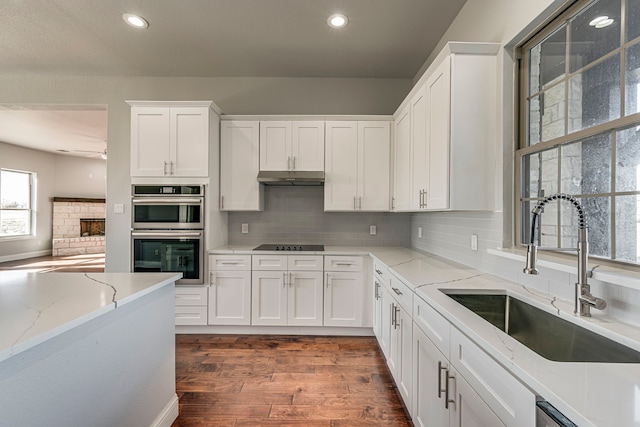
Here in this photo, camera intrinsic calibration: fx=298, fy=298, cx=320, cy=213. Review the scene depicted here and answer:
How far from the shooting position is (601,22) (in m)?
1.35

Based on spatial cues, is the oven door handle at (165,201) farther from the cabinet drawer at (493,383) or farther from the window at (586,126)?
the window at (586,126)

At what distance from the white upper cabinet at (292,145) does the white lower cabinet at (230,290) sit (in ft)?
3.61

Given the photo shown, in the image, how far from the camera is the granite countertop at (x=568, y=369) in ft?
2.07

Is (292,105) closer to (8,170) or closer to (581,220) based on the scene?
(581,220)

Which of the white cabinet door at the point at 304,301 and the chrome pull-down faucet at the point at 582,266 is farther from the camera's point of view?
the white cabinet door at the point at 304,301

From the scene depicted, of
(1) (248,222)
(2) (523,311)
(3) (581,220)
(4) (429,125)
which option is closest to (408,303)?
(2) (523,311)

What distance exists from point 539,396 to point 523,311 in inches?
34.0

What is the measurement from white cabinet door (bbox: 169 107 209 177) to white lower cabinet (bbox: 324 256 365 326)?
1.70m

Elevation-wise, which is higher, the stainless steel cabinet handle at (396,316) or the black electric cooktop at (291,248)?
the black electric cooktop at (291,248)

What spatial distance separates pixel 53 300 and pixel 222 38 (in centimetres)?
255

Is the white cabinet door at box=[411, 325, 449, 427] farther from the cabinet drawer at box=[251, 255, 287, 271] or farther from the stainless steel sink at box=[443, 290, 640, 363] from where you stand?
the cabinet drawer at box=[251, 255, 287, 271]

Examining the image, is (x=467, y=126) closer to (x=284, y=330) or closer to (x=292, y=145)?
(x=292, y=145)

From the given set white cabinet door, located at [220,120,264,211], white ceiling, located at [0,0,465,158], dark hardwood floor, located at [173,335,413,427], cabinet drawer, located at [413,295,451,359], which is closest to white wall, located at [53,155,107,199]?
white ceiling, located at [0,0,465,158]

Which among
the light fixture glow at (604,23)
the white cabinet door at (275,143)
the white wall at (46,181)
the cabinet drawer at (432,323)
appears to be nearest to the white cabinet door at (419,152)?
the cabinet drawer at (432,323)
